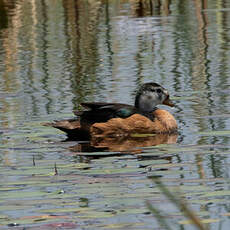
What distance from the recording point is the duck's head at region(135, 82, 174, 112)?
9734 mm

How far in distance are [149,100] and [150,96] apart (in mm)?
67

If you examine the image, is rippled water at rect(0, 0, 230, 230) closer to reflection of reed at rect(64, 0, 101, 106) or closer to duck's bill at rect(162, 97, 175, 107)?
reflection of reed at rect(64, 0, 101, 106)

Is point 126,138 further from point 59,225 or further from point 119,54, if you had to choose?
point 119,54

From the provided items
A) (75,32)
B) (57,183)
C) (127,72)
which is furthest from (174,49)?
(57,183)

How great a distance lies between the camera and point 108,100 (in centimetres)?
1054

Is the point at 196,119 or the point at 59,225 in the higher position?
the point at 59,225

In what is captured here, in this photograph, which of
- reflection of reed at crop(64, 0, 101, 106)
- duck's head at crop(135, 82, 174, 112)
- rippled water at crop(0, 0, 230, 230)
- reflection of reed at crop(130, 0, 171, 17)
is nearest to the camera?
rippled water at crop(0, 0, 230, 230)

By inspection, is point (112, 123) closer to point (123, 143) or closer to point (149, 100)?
point (123, 143)

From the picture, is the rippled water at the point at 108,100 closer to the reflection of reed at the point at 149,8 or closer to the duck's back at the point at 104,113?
the reflection of reed at the point at 149,8

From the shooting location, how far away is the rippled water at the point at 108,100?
214 inches

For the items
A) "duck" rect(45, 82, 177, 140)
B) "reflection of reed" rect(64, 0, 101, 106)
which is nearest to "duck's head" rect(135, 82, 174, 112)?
"duck" rect(45, 82, 177, 140)

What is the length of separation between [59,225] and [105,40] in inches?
463

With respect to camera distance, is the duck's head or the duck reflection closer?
the duck reflection

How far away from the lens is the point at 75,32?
18109mm
